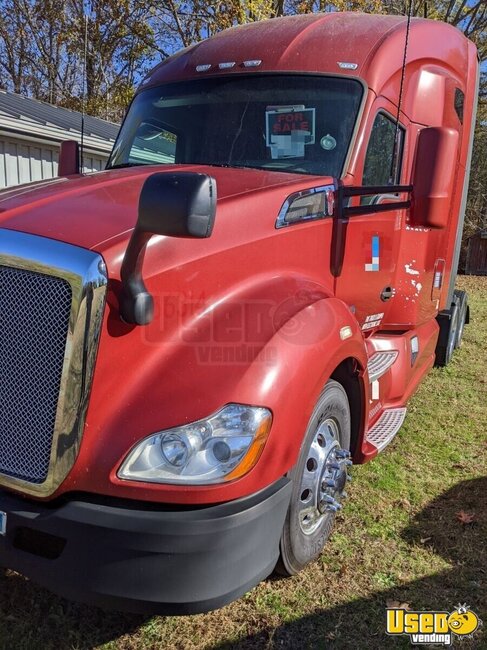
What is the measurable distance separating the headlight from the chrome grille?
0.40 meters

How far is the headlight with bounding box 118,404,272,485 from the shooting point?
2.06 m

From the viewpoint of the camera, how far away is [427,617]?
2.75 meters

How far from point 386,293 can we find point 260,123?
5.09 ft

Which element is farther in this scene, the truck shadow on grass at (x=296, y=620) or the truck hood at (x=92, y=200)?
the truck shadow on grass at (x=296, y=620)

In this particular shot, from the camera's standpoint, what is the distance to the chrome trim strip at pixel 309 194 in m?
2.91

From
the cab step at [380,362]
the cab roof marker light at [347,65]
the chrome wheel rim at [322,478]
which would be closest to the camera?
the chrome wheel rim at [322,478]

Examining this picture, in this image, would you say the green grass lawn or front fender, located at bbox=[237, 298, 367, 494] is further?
the green grass lawn

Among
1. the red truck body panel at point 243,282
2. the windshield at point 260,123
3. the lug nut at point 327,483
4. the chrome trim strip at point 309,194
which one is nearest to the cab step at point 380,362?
the red truck body panel at point 243,282

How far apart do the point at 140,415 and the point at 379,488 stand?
2369 mm

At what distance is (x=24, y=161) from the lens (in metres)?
8.89

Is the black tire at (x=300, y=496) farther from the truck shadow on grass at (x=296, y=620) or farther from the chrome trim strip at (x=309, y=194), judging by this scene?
the chrome trim strip at (x=309, y=194)

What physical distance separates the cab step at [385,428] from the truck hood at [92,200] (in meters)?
1.72

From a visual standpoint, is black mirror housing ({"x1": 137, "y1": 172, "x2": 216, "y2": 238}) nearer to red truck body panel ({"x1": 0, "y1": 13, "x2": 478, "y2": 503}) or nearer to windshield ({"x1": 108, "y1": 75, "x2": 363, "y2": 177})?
red truck body panel ({"x1": 0, "y1": 13, "x2": 478, "y2": 503})

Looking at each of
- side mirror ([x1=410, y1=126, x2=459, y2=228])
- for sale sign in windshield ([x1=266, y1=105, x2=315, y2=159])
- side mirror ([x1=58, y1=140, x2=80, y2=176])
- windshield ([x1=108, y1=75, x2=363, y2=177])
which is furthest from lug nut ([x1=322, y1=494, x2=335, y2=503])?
side mirror ([x1=58, y1=140, x2=80, y2=176])
